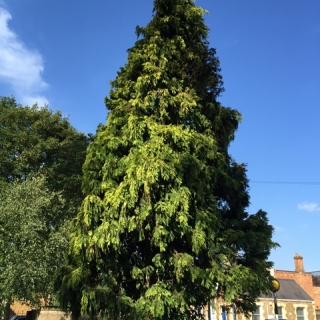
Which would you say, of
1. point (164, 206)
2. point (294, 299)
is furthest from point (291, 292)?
point (164, 206)

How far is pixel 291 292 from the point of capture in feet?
113

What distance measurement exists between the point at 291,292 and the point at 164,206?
28361 millimetres

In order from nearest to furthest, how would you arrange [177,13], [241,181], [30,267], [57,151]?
[241,181] < [177,13] < [30,267] < [57,151]

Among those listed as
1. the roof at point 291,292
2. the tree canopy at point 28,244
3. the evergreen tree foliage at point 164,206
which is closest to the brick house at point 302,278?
the roof at point 291,292

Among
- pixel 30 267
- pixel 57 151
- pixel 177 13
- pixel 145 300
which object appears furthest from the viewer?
pixel 57 151

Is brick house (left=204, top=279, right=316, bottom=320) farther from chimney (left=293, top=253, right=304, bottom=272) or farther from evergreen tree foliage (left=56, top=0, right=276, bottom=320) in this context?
evergreen tree foliage (left=56, top=0, right=276, bottom=320)

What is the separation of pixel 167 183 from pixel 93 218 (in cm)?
242

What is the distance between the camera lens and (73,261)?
12398 millimetres

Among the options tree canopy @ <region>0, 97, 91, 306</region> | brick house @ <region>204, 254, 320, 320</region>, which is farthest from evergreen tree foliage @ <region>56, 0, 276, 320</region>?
brick house @ <region>204, 254, 320, 320</region>

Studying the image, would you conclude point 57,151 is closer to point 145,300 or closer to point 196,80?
point 196,80

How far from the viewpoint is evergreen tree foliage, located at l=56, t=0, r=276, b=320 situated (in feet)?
35.8

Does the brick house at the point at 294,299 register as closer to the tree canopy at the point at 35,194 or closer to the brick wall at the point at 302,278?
the brick wall at the point at 302,278

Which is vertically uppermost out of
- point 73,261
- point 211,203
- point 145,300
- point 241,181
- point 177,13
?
point 177,13

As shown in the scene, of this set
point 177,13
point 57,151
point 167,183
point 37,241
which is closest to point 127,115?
point 167,183
